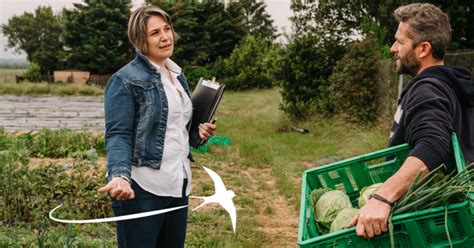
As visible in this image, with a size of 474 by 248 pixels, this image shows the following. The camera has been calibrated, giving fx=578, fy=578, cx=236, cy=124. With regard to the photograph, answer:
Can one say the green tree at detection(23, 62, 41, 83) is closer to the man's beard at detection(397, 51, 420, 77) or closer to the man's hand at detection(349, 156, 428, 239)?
the man's beard at detection(397, 51, 420, 77)

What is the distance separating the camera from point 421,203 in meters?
1.80

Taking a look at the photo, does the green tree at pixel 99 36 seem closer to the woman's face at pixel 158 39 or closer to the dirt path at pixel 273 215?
the dirt path at pixel 273 215

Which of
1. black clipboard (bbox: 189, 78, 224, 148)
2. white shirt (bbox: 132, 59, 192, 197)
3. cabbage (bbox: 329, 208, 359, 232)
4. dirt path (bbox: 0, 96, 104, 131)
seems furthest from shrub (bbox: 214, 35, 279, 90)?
cabbage (bbox: 329, 208, 359, 232)

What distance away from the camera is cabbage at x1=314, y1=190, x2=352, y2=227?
2.14 meters

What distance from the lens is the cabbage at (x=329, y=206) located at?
2.14 metres

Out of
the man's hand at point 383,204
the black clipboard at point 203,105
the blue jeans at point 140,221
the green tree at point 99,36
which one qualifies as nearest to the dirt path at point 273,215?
the black clipboard at point 203,105

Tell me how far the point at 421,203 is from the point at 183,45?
105 ft

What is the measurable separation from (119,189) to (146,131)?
0.31 meters

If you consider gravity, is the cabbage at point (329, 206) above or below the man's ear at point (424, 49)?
below

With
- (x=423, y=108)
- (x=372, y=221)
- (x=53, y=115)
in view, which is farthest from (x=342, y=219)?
(x=53, y=115)

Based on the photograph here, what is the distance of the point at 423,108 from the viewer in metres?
2.09

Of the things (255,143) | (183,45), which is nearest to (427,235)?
(255,143)

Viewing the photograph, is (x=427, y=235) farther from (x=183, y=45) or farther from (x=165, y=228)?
(x=183, y=45)

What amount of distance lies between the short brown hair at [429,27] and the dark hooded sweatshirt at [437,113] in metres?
0.12
